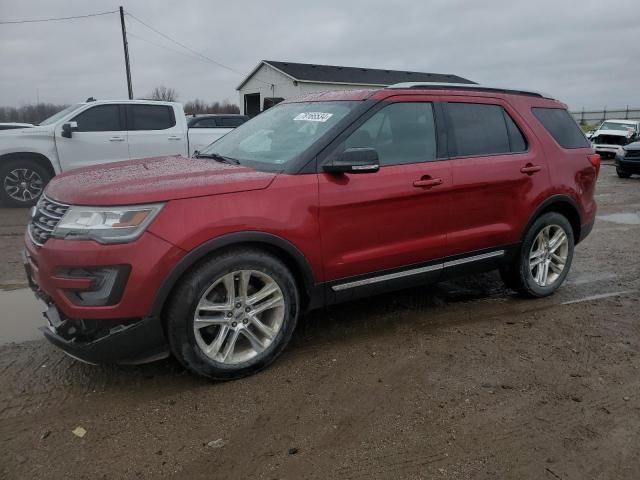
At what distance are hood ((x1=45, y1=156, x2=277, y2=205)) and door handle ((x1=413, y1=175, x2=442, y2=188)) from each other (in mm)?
1101

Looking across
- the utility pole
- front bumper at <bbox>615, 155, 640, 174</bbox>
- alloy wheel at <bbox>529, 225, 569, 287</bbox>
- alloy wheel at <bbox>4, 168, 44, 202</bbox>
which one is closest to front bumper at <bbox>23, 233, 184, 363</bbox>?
alloy wheel at <bbox>529, 225, 569, 287</bbox>

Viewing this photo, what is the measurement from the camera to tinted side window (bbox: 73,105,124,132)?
9.43 meters

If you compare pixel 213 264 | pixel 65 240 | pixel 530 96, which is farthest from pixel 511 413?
pixel 530 96

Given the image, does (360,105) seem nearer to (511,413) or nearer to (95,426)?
(511,413)

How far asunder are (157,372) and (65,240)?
3.47 feet

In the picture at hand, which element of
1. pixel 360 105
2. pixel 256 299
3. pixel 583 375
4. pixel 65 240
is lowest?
pixel 583 375

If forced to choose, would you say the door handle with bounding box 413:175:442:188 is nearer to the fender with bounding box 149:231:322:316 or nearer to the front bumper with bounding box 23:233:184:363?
the fender with bounding box 149:231:322:316

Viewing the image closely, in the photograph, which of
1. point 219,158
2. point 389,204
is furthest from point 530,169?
point 219,158

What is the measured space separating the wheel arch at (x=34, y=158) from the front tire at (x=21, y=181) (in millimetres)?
48

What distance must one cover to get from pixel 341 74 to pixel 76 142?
25.1 meters

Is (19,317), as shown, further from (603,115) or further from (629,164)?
(603,115)

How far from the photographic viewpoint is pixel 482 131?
4270 mm

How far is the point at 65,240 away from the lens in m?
2.84

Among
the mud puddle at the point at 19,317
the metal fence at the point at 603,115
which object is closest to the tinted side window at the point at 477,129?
the mud puddle at the point at 19,317
